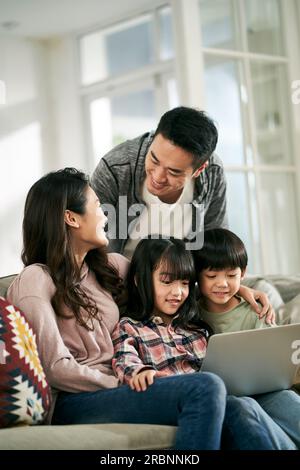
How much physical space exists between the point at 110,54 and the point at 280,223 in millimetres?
2817

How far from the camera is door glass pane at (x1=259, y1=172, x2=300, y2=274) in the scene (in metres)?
3.69

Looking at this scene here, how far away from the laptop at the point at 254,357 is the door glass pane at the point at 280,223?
5.78 feet

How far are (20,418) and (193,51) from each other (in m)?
2.12

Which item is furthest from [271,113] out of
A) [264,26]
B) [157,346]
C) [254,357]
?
[254,357]

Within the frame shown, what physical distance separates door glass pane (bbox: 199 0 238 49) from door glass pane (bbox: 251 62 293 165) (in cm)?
21

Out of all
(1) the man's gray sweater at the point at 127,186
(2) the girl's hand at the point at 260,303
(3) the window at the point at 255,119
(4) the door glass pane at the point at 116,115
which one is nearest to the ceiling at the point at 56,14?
(4) the door glass pane at the point at 116,115

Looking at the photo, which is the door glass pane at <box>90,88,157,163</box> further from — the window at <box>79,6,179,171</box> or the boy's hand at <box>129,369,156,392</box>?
the boy's hand at <box>129,369,156,392</box>

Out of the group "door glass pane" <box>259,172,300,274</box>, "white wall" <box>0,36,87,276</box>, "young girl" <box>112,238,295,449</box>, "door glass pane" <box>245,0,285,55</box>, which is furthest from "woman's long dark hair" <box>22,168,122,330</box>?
"white wall" <box>0,36,87,276</box>

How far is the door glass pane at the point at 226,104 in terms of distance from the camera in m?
3.47

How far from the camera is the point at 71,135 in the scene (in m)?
6.01

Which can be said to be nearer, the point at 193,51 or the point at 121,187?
the point at 121,187
